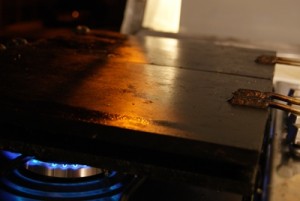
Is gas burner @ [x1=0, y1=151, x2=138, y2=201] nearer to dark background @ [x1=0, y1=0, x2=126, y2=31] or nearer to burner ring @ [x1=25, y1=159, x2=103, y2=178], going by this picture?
burner ring @ [x1=25, y1=159, x2=103, y2=178]

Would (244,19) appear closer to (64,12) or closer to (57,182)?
(57,182)

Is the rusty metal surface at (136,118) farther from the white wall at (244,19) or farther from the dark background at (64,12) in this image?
the dark background at (64,12)

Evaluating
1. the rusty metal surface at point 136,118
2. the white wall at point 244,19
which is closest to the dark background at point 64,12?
the white wall at point 244,19

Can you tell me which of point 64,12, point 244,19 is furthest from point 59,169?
point 64,12

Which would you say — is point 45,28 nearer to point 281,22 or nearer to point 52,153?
point 281,22

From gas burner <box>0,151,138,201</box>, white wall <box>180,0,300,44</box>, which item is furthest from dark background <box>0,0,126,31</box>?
gas burner <box>0,151,138,201</box>
